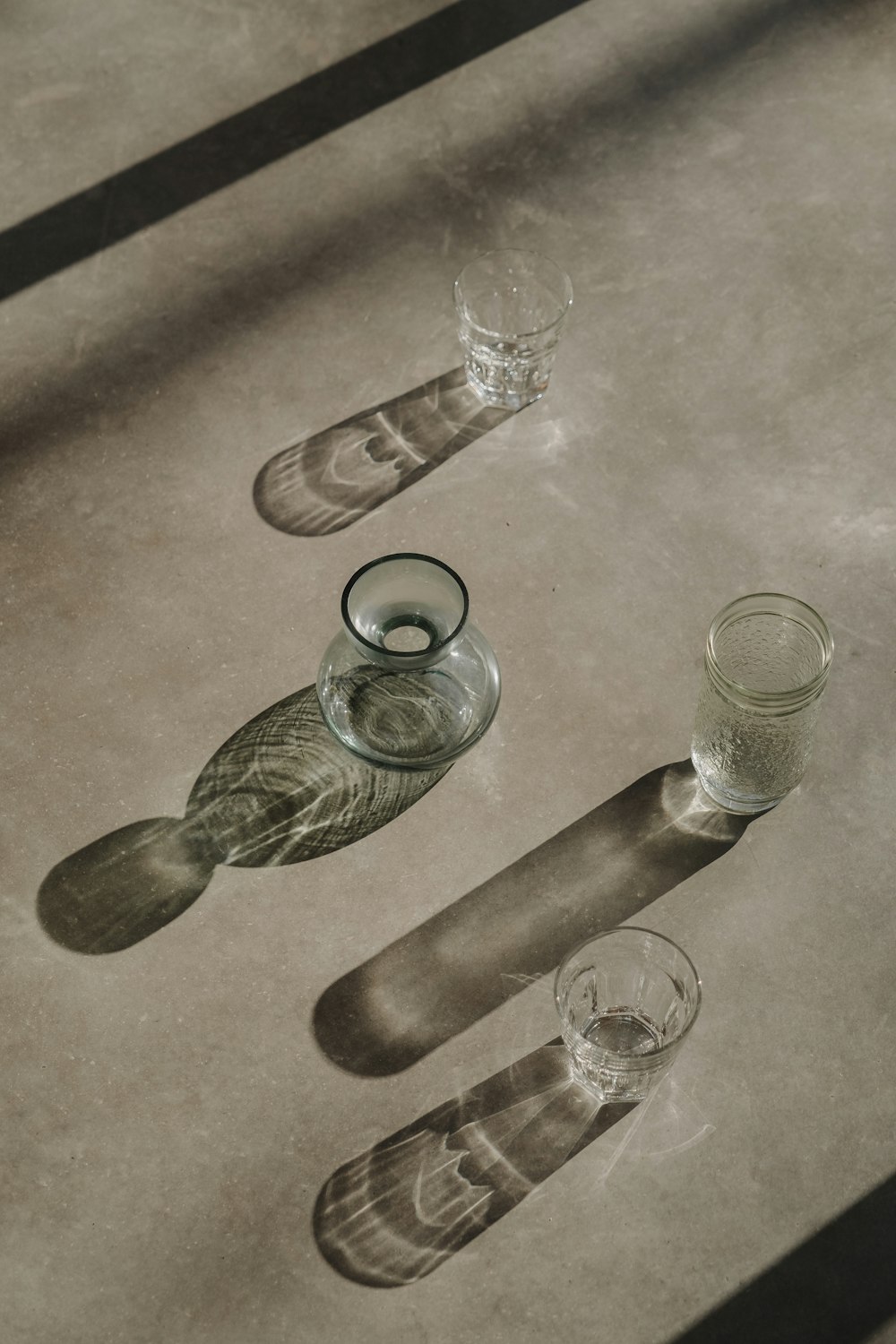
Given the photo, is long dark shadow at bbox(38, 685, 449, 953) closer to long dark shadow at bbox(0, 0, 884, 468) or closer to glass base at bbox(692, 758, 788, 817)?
glass base at bbox(692, 758, 788, 817)

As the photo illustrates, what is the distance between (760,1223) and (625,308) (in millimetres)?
966

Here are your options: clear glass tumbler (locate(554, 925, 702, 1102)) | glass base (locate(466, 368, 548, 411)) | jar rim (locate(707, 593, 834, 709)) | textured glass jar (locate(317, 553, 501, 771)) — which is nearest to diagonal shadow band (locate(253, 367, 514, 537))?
glass base (locate(466, 368, 548, 411))

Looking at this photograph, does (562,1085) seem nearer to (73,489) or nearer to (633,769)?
(633,769)

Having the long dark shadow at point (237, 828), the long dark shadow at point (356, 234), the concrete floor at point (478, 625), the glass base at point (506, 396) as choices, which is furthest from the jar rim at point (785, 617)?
the long dark shadow at point (356, 234)

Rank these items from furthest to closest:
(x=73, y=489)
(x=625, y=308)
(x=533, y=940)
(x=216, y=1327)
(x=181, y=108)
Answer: (x=181, y=108) < (x=625, y=308) < (x=73, y=489) < (x=533, y=940) < (x=216, y=1327)

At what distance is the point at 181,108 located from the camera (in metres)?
1.74

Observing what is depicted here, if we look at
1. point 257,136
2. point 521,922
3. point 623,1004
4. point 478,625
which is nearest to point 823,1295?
point 623,1004

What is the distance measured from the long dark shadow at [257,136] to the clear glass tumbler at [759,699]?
866 mm

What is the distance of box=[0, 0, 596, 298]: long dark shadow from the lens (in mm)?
1643

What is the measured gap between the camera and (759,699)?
1.18 m

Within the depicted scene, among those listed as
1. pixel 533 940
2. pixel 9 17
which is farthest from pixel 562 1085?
pixel 9 17

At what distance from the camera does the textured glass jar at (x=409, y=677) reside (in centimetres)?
128

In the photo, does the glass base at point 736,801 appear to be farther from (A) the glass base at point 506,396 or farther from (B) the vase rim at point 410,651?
(A) the glass base at point 506,396

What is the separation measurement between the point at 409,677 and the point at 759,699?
1.11 feet
